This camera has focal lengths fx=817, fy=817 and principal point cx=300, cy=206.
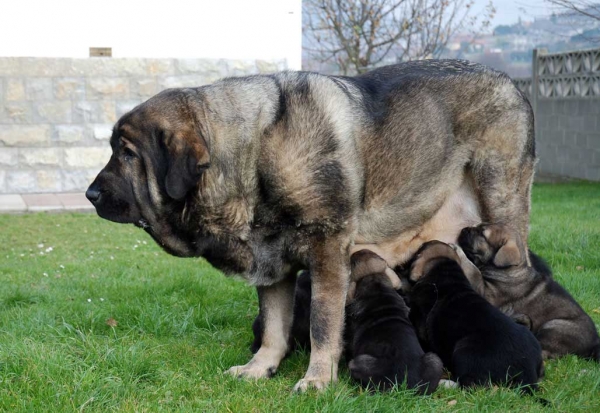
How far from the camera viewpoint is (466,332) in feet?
15.0

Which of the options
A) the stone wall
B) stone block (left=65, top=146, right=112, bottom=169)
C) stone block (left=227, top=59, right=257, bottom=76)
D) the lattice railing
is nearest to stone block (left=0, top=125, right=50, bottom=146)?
the stone wall

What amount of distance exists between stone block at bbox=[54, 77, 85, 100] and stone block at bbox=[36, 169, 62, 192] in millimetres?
1296

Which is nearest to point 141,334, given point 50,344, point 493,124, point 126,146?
point 50,344

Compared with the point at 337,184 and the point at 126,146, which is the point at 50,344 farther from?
the point at 337,184

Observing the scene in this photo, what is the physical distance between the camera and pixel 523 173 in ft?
18.0

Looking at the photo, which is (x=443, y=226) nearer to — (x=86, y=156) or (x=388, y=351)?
(x=388, y=351)

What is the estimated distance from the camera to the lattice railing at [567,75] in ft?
53.6

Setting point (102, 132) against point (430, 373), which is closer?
point (430, 373)

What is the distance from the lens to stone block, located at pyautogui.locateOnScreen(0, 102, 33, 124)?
13.7 m

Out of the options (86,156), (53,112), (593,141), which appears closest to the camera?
(53,112)

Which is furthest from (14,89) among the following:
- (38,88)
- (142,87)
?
(142,87)

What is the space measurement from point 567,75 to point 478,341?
14.2 metres

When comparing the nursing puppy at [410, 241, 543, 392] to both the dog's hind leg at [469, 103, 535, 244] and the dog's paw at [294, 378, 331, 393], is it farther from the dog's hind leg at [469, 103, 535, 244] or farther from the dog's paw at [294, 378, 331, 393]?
the dog's paw at [294, 378, 331, 393]

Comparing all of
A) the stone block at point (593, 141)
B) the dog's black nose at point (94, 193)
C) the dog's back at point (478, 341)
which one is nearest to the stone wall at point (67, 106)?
the stone block at point (593, 141)
